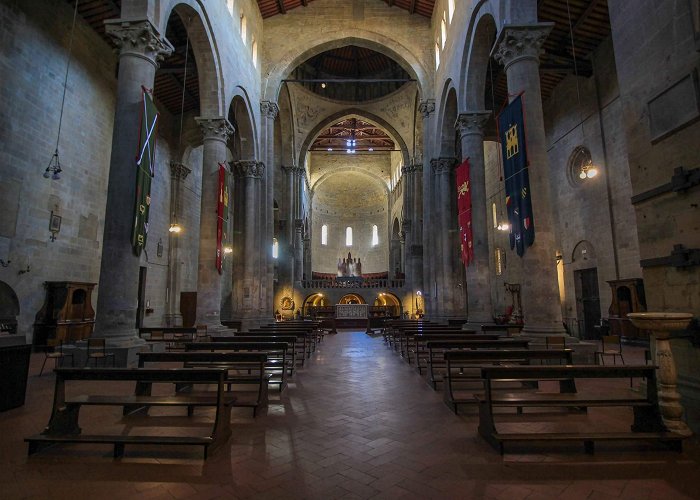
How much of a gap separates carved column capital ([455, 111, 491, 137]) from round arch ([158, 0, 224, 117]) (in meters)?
7.99

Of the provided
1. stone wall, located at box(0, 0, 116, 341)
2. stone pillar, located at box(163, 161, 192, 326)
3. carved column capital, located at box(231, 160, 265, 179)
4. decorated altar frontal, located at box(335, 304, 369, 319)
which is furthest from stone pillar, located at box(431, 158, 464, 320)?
stone wall, located at box(0, 0, 116, 341)

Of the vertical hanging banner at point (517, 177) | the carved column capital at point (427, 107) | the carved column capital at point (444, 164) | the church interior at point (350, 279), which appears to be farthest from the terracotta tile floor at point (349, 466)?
the carved column capital at point (427, 107)

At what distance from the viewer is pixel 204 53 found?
12367mm

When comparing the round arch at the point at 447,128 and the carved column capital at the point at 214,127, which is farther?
the round arch at the point at 447,128

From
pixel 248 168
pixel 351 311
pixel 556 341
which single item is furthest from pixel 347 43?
pixel 556 341

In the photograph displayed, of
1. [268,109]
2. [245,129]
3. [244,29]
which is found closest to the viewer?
[244,29]

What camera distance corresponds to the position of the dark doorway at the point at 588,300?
15234mm

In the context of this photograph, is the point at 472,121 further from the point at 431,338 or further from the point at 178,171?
the point at 178,171

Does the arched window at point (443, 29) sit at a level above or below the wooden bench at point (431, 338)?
above

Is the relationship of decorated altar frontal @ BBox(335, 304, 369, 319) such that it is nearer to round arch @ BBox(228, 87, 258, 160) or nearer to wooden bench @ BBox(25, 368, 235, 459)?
round arch @ BBox(228, 87, 258, 160)

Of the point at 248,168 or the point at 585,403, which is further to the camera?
the point at 248,168

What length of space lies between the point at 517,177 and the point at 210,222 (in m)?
9.21

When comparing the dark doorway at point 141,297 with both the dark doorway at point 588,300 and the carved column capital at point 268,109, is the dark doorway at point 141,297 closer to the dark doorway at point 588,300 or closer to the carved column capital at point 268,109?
the carved column capital at point 268,109

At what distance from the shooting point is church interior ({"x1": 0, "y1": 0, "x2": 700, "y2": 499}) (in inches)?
134
